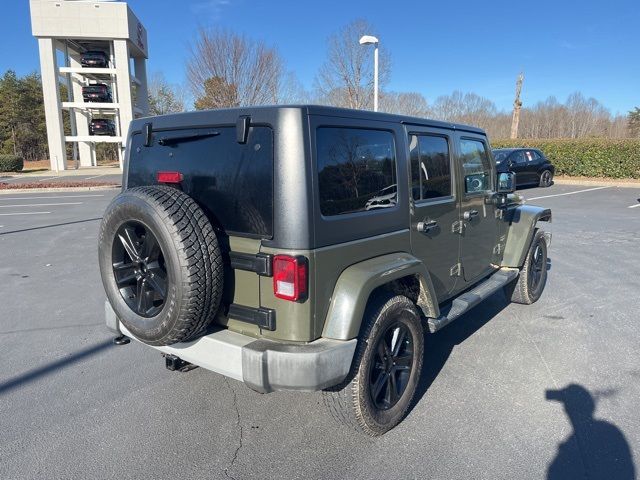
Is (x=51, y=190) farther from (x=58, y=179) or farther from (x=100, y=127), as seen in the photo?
(x=100, y=127)

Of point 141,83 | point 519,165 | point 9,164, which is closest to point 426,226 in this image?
point 519,165

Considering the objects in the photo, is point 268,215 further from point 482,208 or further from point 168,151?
point 482,208

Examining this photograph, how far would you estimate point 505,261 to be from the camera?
4.79 m

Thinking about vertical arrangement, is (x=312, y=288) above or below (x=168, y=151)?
below

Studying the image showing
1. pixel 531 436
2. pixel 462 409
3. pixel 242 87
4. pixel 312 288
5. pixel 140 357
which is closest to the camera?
pixel 312 288

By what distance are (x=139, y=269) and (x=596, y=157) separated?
23.7 meters

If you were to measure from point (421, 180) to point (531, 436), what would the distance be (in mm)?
1821

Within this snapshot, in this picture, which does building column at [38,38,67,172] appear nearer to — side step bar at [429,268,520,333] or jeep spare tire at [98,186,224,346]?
jeep spare tire at [98,186,224,346]

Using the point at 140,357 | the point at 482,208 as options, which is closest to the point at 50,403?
the point at 140,357

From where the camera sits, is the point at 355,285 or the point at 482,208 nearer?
the point at 355,285

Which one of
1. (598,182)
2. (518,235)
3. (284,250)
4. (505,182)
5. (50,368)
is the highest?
(505,182)

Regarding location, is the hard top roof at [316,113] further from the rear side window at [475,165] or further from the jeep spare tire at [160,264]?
the rear side window at [475,165]

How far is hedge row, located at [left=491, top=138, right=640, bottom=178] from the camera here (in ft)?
66.9

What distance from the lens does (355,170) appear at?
2707 mm
